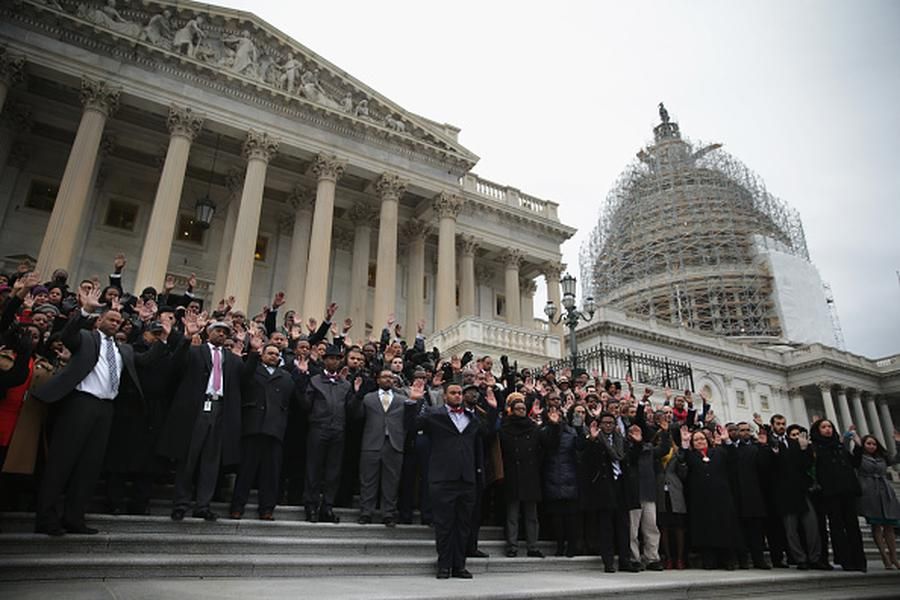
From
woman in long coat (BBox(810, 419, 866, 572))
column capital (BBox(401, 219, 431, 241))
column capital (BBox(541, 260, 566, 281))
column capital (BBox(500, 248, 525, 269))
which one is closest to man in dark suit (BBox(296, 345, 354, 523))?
woman in long coat (BBox(810, 419, 866, 572))

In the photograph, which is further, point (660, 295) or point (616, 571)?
point (660, 295)

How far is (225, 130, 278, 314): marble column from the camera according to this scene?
18.4 m

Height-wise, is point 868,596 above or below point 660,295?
below

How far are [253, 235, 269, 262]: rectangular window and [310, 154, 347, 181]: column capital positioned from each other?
4.78 metres

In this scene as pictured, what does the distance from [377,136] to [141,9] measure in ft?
31.0

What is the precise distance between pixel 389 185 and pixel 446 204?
2.80 meters

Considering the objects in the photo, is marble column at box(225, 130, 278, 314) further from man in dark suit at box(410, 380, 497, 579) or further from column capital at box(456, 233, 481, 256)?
man in dark suit at box(410, 380, 497, 579)

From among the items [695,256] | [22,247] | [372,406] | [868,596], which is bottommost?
[868,596]

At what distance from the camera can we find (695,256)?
5316cm

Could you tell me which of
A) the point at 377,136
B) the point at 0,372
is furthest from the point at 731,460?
the point at 377,136

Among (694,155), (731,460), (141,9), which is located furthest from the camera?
(694,155)

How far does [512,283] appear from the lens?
1088 inches

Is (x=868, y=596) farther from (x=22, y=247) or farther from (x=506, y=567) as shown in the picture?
(x=22, y=247)

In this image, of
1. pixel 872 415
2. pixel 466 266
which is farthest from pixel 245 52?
pixel 872 415
